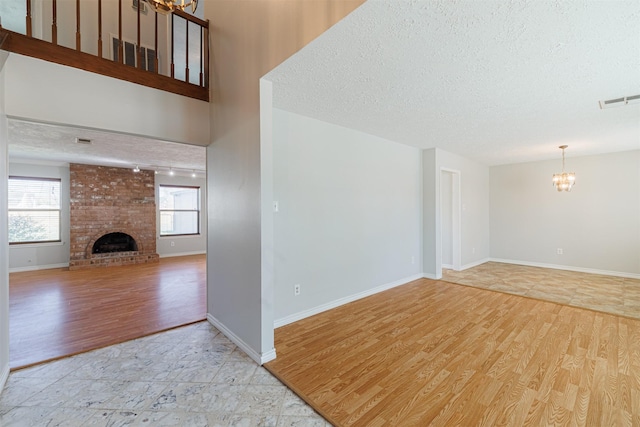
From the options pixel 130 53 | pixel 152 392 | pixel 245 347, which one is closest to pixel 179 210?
pixel 130 53

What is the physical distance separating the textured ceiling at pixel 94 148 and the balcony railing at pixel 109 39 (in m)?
1.04

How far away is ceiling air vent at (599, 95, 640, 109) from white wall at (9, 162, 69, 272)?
9.55 metres

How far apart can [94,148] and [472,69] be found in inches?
230

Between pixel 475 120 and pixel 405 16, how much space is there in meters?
2.32

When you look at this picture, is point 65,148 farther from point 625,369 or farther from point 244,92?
point 625,369

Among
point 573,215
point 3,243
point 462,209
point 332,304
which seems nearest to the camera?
point 3,243

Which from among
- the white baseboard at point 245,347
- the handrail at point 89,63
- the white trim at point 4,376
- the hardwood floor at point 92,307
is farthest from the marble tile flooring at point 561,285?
the white trim at point 4,376

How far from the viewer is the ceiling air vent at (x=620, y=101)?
8.84 ft

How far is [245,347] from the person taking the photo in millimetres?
2465

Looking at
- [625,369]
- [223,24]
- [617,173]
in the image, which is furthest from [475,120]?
[617,173]

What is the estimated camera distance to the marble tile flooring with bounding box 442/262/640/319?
3613mm

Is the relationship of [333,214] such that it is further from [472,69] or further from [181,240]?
[181,240]

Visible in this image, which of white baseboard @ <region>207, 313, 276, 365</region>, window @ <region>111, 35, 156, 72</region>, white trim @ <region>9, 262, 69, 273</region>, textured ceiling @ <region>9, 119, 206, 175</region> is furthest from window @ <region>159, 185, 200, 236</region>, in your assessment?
white baseboard @ <region>207, 313, 276, 365</region>

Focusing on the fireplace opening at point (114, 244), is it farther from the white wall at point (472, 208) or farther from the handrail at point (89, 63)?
the white wall at point (472, 208)
